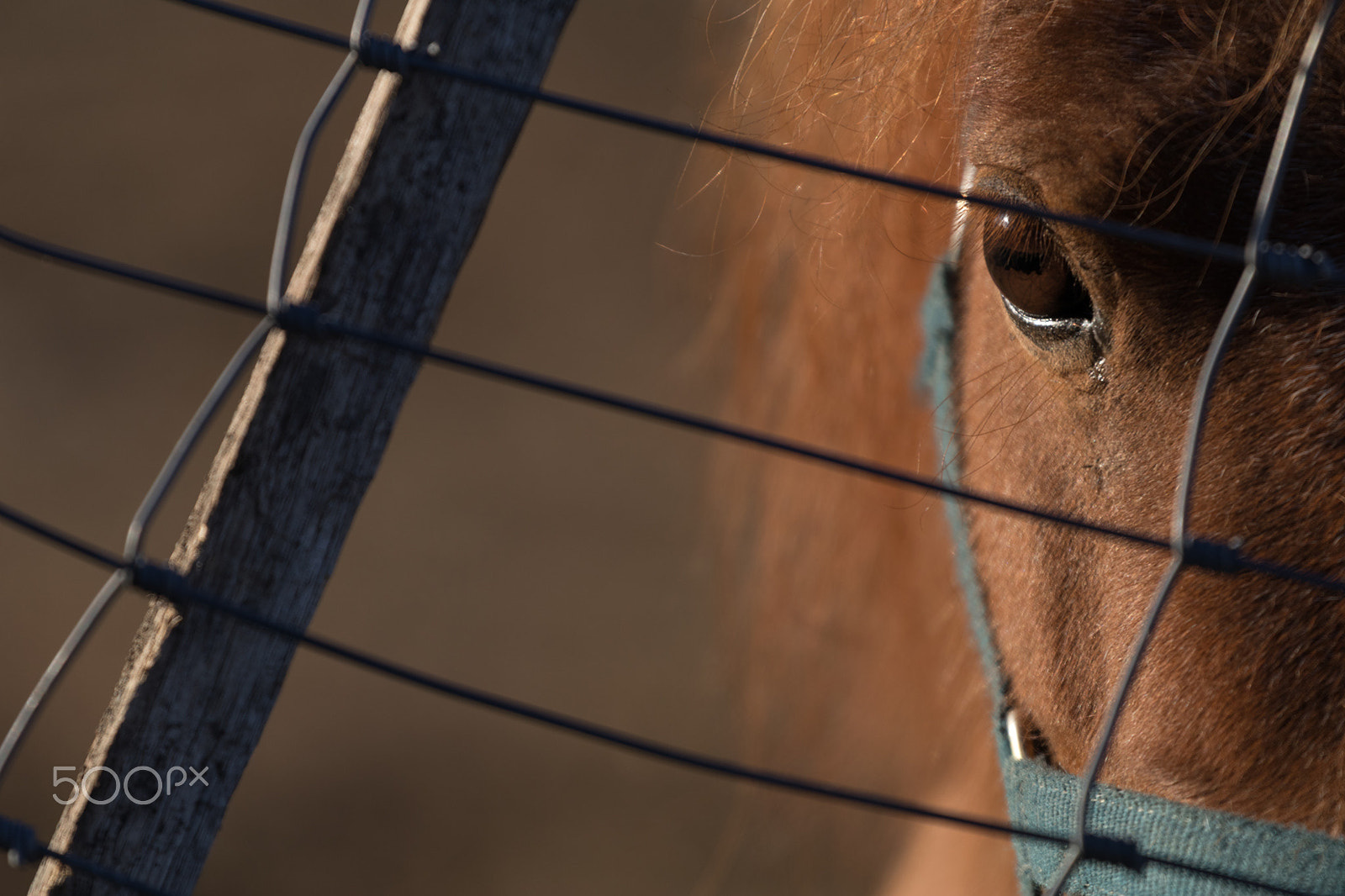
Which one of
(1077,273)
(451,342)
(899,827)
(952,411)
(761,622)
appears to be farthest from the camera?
(451,342)

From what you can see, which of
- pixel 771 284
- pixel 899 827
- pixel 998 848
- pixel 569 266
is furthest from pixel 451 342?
pixel 998 848

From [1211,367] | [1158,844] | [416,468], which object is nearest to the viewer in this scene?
[1211,367]

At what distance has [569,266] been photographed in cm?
358

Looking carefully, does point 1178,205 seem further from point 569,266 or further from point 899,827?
point 569,266

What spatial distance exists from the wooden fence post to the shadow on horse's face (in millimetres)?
242

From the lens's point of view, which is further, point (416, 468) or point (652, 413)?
point (416, 468)

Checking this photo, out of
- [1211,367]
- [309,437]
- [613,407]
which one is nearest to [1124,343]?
[1211,367]

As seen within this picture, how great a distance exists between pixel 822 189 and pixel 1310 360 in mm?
510

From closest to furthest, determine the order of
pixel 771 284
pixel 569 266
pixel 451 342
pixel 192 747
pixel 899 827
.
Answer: pixel 192 747 < pixel 771 284 < pixel 899 827 < pixel 451 342 < pixel 569 266

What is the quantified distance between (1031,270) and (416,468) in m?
2.68

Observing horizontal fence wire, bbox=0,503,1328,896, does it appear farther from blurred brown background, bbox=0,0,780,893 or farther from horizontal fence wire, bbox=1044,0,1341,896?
blurred brown background, bbox=0,0,780,893

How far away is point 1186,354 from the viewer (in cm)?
49

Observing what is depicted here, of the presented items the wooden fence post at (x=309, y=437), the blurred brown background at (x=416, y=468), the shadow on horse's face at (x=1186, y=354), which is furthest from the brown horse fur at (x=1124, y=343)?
the blurred brown background at (x=416, y=468)

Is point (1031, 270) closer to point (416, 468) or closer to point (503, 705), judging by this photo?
point (503, 705)
